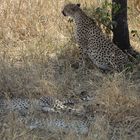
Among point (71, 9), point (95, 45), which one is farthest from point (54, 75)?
point (71, 9)

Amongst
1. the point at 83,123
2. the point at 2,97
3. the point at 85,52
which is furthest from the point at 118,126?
the point at 85,52

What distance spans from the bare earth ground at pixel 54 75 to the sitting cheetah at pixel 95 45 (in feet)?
0.46

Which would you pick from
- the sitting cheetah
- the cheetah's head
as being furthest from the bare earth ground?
the cheetah's head

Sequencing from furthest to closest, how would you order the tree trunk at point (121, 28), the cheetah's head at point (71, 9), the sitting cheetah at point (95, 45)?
the tree trunk at point (121, 28) → the cheetah's head at point (71, 9) → the sitting cheetah at point (95, 45)

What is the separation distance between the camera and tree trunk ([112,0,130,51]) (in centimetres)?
589

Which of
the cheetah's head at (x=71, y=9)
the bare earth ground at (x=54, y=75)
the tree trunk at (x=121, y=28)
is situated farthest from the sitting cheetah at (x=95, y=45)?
the tree trunk at (x=121, y=28)

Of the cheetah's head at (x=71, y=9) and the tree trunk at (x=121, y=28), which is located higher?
the cheetah's head at (x=71, y=9)

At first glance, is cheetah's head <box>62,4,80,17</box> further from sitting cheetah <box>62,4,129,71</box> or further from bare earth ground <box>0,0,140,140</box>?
bare earth ground <box>0,0,140,140</box>

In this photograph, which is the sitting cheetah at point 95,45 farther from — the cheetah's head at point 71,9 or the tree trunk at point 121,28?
the tree trunk at point 121,28

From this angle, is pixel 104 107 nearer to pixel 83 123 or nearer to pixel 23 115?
pixel 83 123

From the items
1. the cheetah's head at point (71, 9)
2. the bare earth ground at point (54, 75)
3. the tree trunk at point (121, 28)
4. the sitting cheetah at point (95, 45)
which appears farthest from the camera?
the tree trunk at point (121, 28)

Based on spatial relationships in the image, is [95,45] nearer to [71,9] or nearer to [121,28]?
[71,9]

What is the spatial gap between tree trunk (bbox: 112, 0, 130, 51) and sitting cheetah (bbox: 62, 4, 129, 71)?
1.18 ft

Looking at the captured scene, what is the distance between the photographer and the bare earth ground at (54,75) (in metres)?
4.19
